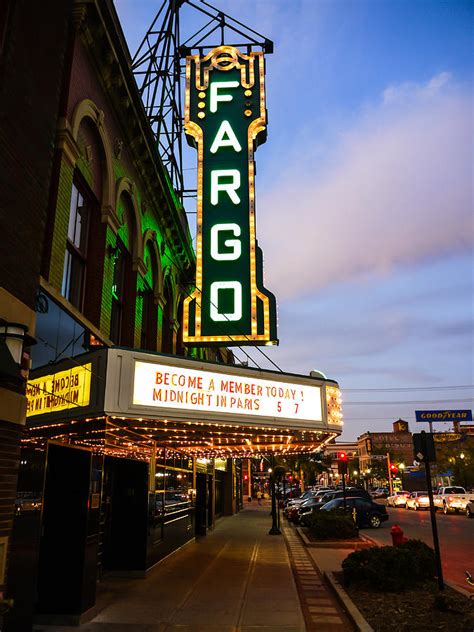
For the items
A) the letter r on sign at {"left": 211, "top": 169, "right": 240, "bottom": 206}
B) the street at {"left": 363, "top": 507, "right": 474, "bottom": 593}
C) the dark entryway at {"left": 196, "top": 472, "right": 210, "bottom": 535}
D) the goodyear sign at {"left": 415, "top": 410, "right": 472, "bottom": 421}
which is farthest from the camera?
the goodyear sign at {"left": 415, "top": 410, "right": 472, "bottom": 421}

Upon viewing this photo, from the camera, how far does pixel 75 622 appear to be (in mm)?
8297

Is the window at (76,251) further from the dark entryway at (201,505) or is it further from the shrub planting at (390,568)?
the dark entryway at (201,505)

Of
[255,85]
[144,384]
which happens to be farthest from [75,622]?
[255,85]

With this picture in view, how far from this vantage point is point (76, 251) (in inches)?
407

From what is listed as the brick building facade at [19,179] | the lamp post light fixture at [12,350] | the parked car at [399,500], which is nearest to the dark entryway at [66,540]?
the brick building facade at [19,179]

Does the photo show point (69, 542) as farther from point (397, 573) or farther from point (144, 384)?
point (397, 573)

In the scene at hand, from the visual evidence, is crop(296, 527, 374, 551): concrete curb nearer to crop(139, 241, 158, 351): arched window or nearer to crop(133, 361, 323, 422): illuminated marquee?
crop(133, 361, 323, 422): illuminated marquee

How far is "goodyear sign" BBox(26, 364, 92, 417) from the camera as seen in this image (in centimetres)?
822

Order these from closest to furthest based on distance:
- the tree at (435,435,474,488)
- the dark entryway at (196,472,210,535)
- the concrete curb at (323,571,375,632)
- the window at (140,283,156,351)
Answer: the concrete curb at (323,571,375,632) → the window at (140,283,156,351) → the dark entryway at (196,472,210,535) → the tree at (435,435,474,488)

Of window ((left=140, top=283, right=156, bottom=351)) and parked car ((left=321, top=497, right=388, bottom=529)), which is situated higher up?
window ((left=140, top=283, right=156, bottom=351))

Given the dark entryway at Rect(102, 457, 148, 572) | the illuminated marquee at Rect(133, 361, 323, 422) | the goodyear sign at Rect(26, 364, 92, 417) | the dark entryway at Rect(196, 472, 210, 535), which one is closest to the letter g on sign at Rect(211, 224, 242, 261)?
the illuminated marquee at Rect(133, 361, 323, 422)

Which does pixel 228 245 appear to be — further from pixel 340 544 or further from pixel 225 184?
pixel 340 544

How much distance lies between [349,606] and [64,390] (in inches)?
231

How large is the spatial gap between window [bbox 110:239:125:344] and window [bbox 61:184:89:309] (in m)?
1.57
